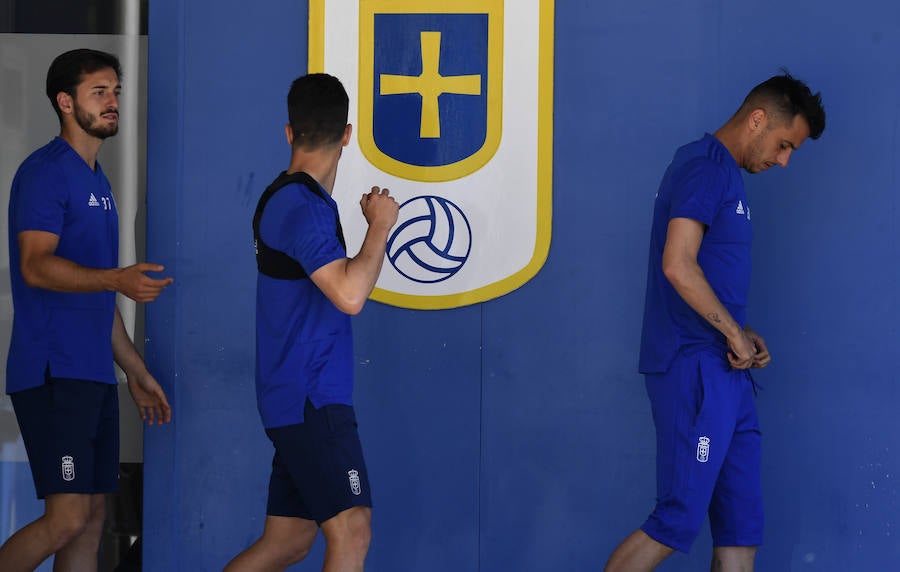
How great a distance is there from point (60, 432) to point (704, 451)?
1.79 m

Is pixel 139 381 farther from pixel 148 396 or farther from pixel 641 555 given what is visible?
pixel 641 555

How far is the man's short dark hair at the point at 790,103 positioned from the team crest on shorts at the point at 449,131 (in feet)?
2.45

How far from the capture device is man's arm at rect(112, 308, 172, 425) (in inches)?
134

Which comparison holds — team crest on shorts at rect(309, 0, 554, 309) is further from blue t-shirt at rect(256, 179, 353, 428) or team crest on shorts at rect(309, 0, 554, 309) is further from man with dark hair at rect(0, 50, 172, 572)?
blue t-shirt at rect(256, 179, 353, 428)

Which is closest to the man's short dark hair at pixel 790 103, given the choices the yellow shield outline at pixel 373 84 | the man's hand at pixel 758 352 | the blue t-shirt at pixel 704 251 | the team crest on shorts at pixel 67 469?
the blue t-shirt at pixel 704 251

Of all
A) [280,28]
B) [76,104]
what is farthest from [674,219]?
[76,104]

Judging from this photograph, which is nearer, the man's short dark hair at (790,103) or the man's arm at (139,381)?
the man's short dark hair at (790,103)

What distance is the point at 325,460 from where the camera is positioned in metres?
2.65

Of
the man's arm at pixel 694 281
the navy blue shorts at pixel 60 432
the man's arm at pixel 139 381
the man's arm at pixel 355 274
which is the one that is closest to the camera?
the man's arm at pixel 355 274

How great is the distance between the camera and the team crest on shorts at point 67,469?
3.04 m

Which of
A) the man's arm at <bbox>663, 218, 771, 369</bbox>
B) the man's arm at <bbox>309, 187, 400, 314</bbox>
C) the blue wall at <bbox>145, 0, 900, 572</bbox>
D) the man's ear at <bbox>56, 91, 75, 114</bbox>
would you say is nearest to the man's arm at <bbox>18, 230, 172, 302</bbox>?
the man's ear at <bbox>56, 91, 75, 114</bbox>

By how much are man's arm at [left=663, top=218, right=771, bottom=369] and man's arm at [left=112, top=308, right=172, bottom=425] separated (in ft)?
5.47

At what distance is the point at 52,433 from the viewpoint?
3.05 metres

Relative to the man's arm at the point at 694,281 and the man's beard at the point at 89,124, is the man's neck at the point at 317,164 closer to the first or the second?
the man's beard at the point at 89,124
